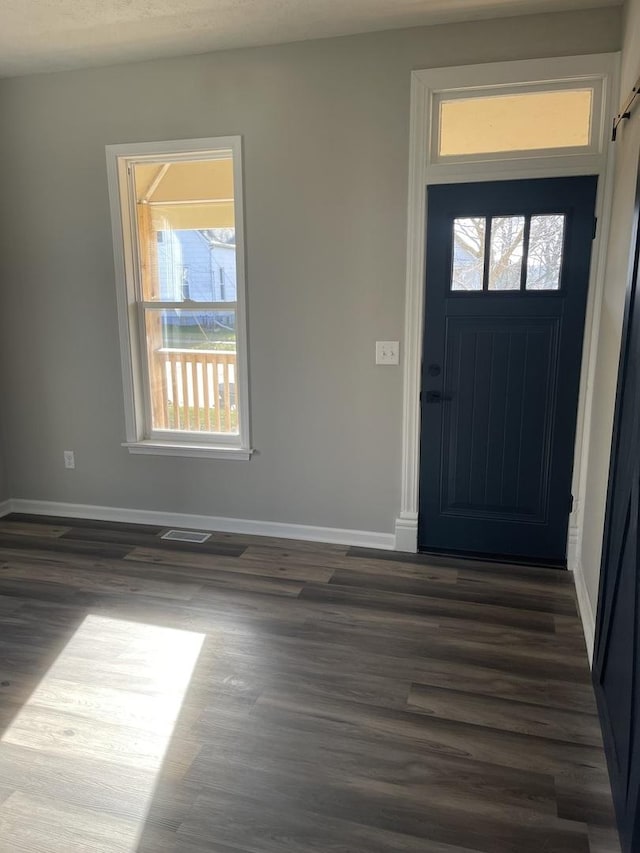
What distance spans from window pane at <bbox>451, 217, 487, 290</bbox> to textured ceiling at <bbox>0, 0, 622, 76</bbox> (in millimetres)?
938

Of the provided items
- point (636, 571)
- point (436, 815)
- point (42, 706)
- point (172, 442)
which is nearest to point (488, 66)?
point (636, 571)

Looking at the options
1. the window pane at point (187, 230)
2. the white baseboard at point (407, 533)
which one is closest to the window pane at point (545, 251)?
the white baseboard at point (407, 533)

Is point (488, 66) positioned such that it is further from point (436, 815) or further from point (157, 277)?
point (436, 815)

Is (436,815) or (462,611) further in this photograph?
(462,611)

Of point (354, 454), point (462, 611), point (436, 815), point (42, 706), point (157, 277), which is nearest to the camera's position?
point (436, 815)

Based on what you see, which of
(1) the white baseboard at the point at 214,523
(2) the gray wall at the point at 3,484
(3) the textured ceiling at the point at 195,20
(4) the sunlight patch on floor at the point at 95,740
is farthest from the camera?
(2) the gray wall at the point at 3,484

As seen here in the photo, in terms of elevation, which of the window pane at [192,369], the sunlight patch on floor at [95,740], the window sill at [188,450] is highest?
the window pane at [192,369]

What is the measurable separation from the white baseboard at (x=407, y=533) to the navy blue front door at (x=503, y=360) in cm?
7

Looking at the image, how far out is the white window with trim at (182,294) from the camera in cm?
342

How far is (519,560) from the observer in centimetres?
328

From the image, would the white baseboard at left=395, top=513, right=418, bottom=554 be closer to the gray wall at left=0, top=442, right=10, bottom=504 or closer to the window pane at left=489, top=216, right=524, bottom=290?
the window pane at left=489, top=216, right=524, bottom=290

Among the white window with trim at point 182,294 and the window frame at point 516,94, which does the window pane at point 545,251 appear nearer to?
the window frame at point 516,94

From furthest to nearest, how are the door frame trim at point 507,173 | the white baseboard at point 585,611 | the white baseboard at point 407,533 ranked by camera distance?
the white baseboard at point 407,533, the door frame trim at point 507,173, the white baseboard at point 585,611

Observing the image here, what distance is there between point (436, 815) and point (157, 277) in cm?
314
